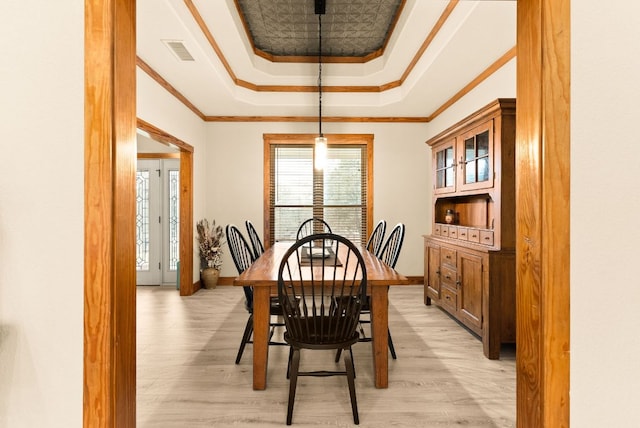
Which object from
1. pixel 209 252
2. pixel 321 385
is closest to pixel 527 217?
pixel 321 385

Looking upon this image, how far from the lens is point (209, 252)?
216 inches

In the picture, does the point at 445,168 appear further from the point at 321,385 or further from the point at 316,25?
the point at 321,385

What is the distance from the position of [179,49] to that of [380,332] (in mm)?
3006

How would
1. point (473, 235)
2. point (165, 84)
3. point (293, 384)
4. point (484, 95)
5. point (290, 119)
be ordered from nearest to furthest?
point (293, 384) < point (473, 235) < point (484, 95) < point (165, 84) < point (290, 119)

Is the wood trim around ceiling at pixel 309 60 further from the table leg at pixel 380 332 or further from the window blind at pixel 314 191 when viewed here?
the table leg at pixel 380 332

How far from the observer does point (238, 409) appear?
218 centimetres

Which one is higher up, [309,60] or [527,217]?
[309,60]

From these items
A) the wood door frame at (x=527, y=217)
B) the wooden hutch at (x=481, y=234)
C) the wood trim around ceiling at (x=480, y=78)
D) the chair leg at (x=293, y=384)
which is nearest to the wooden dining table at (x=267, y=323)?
the chair leg at (x=293, y=384)

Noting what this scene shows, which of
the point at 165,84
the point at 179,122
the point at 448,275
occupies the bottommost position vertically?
the point at 448,275
